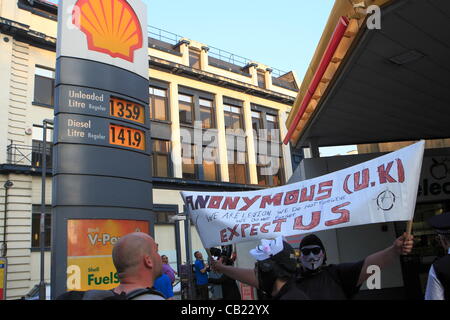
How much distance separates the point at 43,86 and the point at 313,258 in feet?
69.8

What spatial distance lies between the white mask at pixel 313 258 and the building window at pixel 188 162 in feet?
75.7

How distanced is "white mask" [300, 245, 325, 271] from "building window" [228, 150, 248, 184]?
25503 mm

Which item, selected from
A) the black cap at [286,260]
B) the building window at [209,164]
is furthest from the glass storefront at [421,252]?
the building window at [209,164]

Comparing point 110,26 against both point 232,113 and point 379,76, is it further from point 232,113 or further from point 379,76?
point 232,113

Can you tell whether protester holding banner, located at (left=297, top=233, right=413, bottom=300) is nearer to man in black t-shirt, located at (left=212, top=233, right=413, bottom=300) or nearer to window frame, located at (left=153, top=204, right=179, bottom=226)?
man in black t-shirt, located at (left=212, top=233, right=413, bottom=300)

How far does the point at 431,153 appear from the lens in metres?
10.2

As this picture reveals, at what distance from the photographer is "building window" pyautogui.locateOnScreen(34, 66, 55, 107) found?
21719mm

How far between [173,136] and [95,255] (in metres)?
19.9

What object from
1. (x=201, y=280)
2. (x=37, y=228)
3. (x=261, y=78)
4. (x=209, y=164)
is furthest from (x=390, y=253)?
(x=261, y=78)

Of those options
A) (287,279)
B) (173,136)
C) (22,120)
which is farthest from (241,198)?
(173,136)

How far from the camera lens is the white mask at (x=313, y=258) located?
3.91 metres

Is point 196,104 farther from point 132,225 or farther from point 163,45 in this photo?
point 132,225

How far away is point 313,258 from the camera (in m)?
3.93

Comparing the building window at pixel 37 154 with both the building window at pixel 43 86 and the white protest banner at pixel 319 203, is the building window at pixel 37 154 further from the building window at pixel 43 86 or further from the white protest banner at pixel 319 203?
the white protest banner at pixel 319 203
